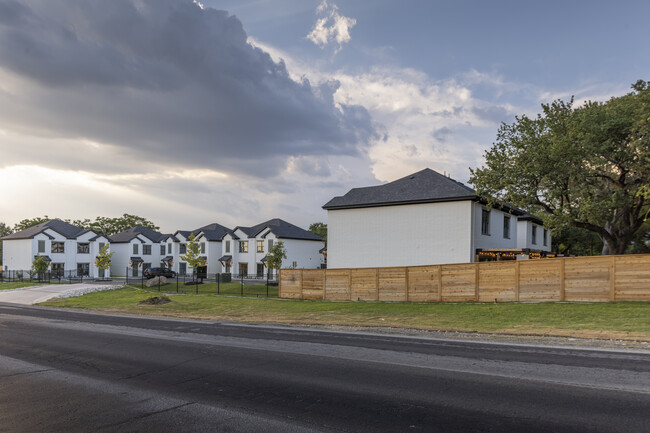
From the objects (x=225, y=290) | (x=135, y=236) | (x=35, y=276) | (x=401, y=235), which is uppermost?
(x=401, y=235)

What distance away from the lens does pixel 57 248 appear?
2665 inches

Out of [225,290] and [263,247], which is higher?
[263,247]

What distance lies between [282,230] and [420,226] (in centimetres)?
3502

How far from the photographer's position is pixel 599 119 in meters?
29.5

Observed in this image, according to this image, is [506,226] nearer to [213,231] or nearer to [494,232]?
[494,232]

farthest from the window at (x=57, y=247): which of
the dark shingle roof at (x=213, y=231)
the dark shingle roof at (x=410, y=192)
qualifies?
the dark shingle roof at (x=410, y=192)

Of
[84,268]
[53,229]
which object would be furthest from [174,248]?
[53,229]

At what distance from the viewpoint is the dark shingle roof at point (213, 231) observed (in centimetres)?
7461

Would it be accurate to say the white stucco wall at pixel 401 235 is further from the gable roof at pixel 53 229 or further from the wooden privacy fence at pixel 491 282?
the gable roof at pixel 53 229

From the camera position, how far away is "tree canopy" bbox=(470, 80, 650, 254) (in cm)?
2850

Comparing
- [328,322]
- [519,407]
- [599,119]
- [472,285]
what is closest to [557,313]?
[472,285]

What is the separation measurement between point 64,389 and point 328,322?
496 inches

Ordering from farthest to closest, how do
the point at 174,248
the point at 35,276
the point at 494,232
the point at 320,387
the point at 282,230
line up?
the point at 174,248
the point at 282,230
the point at 35,276
the point at 494,232
the point at 320,387

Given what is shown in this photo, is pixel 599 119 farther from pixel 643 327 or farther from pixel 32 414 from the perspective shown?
pixel 32 414
